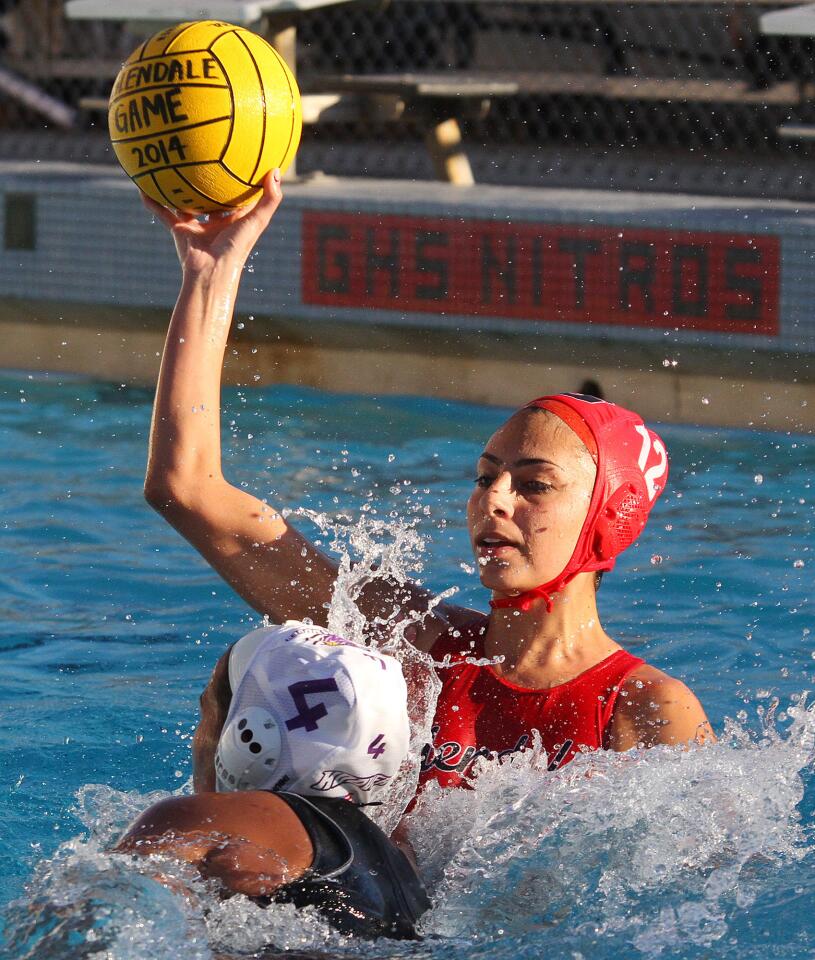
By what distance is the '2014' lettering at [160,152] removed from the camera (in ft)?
10.0

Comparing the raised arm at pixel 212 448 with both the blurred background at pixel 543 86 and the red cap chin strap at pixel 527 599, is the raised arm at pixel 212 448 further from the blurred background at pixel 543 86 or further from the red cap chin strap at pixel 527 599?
the blurred background at pixel 543 86

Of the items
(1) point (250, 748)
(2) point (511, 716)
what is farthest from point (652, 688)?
(1) point (250, 748)

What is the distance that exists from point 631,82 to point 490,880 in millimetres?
6718

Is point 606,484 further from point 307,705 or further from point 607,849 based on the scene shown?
point 307,705

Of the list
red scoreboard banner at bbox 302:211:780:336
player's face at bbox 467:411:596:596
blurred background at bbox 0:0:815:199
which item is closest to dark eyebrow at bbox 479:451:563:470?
player's face at bbox 467:411:596:596

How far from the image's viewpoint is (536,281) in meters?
6.71

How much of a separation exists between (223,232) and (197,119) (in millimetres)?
473

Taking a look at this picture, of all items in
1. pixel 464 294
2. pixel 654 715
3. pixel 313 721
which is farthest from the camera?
pixel 464 294

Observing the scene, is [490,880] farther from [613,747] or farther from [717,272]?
[717,272]

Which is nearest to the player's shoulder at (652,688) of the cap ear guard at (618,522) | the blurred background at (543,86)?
the cap ear guard at (618,522)

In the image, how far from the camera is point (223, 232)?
2.73 metres

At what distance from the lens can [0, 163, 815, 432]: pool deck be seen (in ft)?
20.9

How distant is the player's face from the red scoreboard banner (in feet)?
12.7

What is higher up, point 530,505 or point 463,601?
point 530,505
